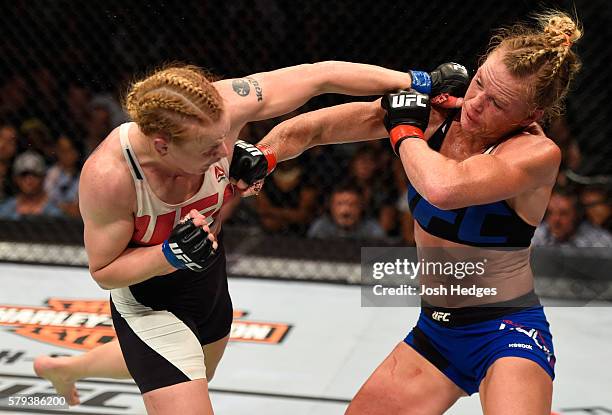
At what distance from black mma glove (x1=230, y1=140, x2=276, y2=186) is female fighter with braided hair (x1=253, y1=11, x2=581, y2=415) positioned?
16 cm

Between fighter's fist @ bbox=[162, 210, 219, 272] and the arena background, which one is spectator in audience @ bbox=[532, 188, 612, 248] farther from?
fighter's fist @ bbox=[162, 210, 219, 272]

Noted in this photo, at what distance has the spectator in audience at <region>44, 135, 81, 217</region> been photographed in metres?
4.40

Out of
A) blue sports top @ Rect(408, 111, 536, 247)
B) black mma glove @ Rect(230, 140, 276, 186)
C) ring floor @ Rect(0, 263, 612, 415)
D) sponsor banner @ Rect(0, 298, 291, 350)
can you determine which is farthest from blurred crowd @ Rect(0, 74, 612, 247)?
black mma glove @ Rect(230, 140, 276, 186)

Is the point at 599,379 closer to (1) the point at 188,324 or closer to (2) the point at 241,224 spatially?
(1) the point at 188,324

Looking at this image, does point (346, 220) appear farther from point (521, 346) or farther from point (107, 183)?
point (107, 183)

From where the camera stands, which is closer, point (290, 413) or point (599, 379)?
point (290, 413)

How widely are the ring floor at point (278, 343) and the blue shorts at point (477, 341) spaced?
0.66m

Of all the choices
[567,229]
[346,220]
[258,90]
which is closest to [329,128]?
[258,90]

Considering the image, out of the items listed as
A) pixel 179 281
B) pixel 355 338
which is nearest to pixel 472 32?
pixel 355 338

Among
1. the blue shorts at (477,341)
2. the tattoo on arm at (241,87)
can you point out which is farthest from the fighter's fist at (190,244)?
the blue shorts at (477,341)

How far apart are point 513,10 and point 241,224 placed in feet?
5.35

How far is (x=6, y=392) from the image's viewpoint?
282 centimetres

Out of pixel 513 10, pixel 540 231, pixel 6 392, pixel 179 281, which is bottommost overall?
pixel 540 231

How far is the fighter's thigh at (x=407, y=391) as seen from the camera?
211 centimetres
